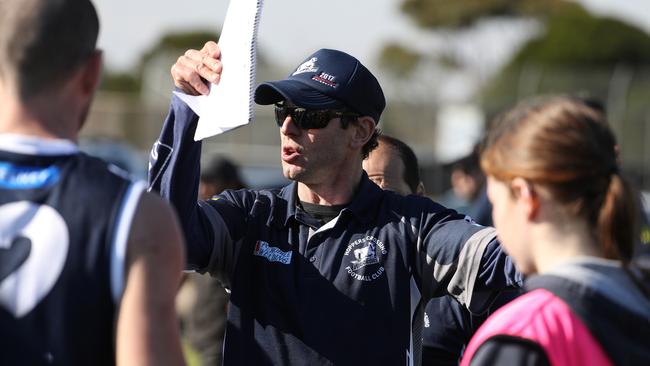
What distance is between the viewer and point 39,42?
2.43 metres

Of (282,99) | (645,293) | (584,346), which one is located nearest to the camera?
(584,346)

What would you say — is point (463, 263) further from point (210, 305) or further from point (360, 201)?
point (210, 305)

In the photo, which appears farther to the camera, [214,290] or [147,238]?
[214,290]

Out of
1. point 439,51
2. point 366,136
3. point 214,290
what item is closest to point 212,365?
point 214,290

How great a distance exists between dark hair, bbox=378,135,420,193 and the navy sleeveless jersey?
8.92 feet

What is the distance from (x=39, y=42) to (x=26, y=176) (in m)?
0.30

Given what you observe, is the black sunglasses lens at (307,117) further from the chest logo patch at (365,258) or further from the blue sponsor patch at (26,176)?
the blue sponsor patch at (26,176)

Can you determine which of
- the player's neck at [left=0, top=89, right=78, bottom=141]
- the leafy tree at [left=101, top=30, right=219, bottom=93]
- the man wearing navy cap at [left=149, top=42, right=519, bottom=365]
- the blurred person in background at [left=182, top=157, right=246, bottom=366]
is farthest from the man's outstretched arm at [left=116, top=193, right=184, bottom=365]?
the leafy tree at [left=101, top=30, right=219, bottom=93]

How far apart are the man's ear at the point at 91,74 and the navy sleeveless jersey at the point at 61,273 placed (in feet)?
0.86

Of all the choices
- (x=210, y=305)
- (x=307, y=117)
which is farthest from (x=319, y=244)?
(x=210, y=305)

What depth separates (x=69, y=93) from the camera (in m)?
2.50

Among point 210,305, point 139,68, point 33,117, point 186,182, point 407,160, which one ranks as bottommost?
point 139,68

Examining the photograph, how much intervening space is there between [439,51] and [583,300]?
6032cm

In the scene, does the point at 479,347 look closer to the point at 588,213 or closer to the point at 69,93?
the point at 588,213
